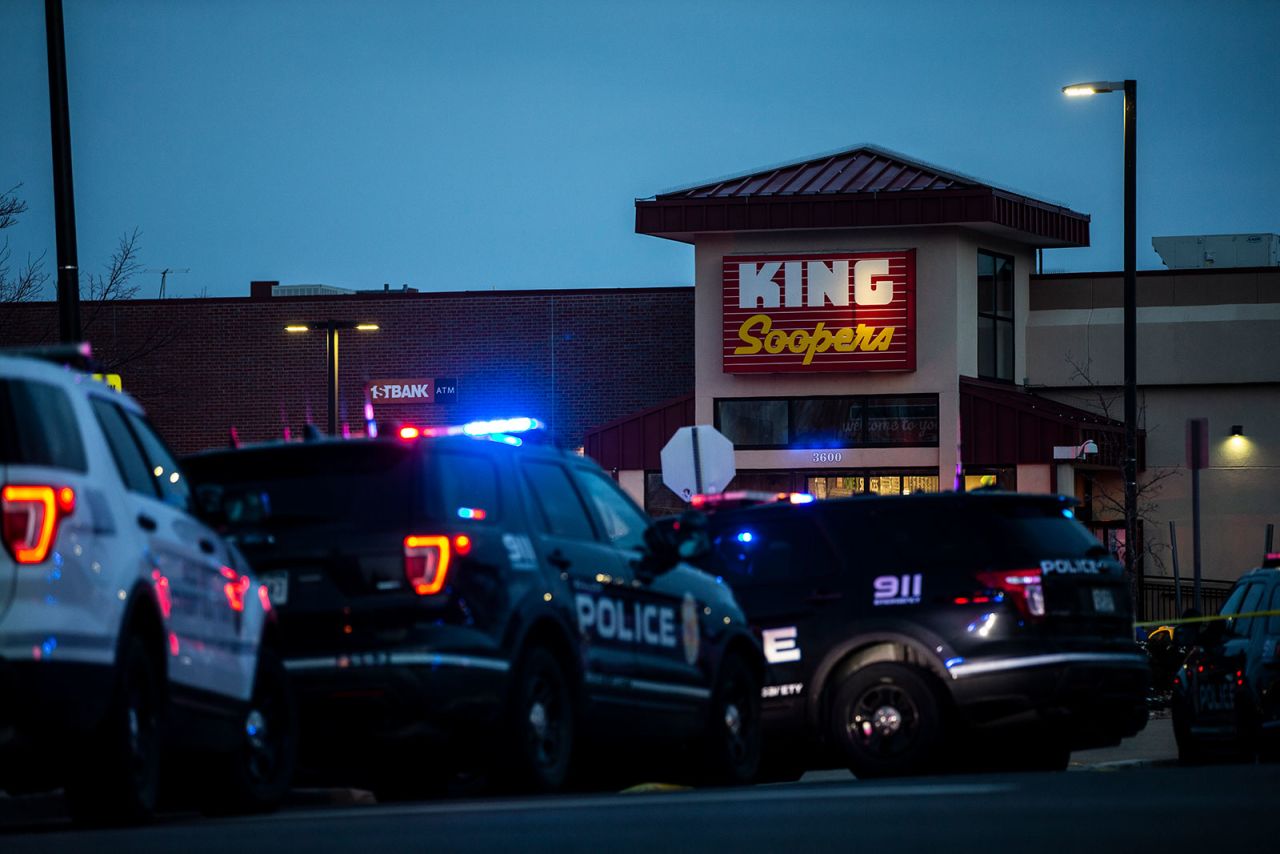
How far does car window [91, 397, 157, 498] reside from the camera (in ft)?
29.5

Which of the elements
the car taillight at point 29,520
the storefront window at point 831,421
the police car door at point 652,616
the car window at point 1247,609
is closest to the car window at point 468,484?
the police car door at point 652,616

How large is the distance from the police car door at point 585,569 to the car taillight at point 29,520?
11.2 ft

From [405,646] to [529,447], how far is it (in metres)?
1.82

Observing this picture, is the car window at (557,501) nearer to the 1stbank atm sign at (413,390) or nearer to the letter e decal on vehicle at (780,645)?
the letter e decal on vehicle at (780,645)

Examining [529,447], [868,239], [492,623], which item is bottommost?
[492,623]

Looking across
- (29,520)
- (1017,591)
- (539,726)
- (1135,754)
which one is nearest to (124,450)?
(29,520)

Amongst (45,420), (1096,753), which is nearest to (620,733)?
(45,420)

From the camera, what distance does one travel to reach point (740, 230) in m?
40.7

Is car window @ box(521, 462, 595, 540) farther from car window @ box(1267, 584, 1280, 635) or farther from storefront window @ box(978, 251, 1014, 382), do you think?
storefront window @ box(978, 251, 1014, 382)

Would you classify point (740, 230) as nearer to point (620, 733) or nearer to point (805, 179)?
point (805, 179)

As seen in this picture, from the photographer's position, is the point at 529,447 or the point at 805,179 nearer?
the point at 529,447

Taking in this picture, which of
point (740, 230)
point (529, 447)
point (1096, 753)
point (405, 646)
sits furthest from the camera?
point (740, 230)

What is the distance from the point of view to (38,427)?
324 inches

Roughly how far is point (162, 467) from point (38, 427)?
61.2 inches
